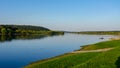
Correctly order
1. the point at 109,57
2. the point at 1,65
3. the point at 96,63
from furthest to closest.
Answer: the point at 1,65 → the point at 109,57 → the point at 96,63

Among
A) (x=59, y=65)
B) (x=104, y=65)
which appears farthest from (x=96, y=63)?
(x=59, y=65)

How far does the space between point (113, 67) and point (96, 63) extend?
2.53m

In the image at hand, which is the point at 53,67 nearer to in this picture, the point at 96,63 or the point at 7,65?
the point at 96,63

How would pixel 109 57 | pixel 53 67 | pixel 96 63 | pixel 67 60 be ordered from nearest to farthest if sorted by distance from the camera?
pixel 96 63 → pixel 109 57 → pixel 53 67 → pixel 67 60

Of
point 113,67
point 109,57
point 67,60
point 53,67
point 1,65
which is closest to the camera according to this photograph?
point 113,67

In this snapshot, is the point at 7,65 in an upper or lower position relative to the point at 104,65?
lower

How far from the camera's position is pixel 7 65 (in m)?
39.5

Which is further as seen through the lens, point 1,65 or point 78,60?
point 1,65

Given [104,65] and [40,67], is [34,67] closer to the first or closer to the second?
[40,67]

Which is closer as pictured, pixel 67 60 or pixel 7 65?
pixel 67 60

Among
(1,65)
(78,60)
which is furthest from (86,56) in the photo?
(1,65)

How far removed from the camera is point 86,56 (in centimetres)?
3603

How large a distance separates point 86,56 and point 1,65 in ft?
45.6

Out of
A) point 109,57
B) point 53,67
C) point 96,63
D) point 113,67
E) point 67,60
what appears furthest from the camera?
point 67,60
